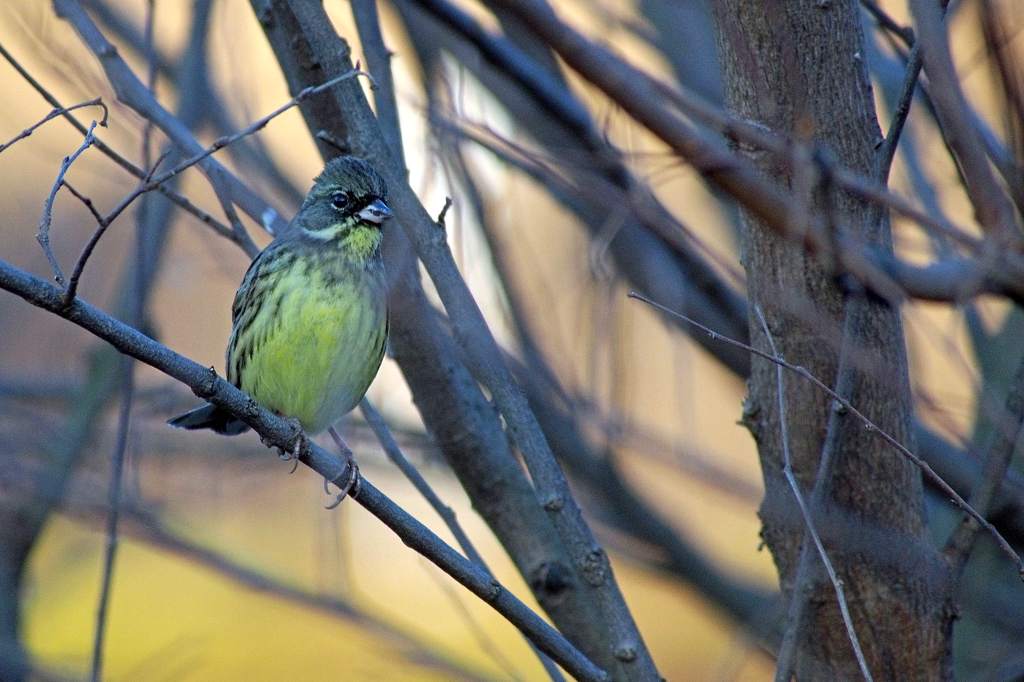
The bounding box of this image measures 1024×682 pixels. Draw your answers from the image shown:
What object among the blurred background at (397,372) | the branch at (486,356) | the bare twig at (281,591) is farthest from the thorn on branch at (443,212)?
the bare twig at (281,591)

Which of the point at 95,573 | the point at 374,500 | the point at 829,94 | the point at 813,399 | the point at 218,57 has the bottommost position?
the point at 374,500

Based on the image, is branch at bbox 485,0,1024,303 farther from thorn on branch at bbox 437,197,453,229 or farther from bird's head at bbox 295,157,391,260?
bird's head at bbox 295,157,391,260

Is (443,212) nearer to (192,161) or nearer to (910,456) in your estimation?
(192,161)

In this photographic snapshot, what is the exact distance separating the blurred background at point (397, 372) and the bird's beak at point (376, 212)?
25 centimetres

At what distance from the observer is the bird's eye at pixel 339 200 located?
4.43 meters

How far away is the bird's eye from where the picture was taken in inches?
174

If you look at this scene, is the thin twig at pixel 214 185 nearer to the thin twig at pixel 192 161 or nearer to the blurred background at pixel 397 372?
the thin twig at pixel 192 161

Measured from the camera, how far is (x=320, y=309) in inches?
167

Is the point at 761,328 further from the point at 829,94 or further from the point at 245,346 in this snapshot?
the point at 245,346

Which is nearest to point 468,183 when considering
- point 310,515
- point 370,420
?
point 370,420

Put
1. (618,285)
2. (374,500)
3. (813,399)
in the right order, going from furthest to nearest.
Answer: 1. (618,285)
2. (813,399)
3. (374,500)

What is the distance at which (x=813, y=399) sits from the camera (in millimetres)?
3379

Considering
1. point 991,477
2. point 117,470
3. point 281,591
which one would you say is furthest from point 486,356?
point 281,591

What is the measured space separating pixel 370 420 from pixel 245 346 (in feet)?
2.76
